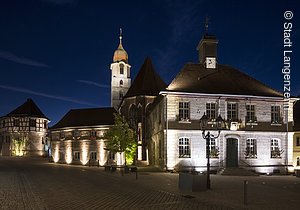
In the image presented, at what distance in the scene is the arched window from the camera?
3316 centimetres

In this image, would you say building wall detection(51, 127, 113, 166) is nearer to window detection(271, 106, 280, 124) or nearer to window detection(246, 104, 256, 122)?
window detection(246, 104, 256, 122)

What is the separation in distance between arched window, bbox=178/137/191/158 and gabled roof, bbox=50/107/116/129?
2209 cm

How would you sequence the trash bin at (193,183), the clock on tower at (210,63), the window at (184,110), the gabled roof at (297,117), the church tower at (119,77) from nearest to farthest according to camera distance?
the trash bin at (193,183) < the window at (184,110) < the clock on tower at (210,63) < the gabled roof at (297,117) < the church tower at (119,77)

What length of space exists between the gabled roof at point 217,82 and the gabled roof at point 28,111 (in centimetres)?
5124

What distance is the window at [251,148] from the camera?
34.4m

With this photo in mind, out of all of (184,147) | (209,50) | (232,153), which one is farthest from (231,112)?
(209,50)

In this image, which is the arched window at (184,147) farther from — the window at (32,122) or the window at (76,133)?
the window at (32,122)

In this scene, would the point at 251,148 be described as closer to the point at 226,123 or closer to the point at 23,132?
the point at 226,123

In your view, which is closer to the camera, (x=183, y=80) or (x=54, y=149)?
(x=183, y=80)

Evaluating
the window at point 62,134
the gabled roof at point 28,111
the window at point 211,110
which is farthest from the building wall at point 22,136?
the window at point 211,110

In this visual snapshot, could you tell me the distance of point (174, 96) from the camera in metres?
A: 33.3

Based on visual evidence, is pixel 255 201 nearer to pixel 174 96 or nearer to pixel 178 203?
pixel 178 203

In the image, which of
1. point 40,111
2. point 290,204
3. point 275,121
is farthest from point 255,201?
point 40,111

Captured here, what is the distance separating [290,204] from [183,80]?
843 inches
